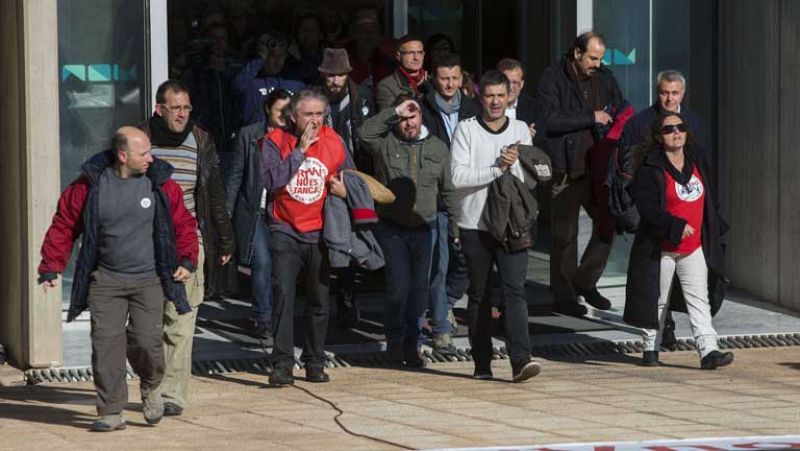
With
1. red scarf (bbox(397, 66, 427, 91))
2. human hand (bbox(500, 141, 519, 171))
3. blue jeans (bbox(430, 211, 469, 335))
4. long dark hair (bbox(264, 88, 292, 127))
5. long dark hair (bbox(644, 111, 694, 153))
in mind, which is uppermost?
red scarf (bbox(397, 66, 427, 91))

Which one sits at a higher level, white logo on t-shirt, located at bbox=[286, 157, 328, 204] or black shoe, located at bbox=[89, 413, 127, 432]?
white logo on t-shirt, located at bbox=[286, 157, 328, 204]

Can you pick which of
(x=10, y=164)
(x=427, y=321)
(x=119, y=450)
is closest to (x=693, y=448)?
(x=119, y=450)

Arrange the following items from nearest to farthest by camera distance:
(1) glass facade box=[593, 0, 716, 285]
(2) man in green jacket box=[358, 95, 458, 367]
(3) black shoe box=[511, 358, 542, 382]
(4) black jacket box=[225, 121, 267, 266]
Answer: (3) black shoe box=[511, 358, 542, 382] → (2) man in green jacket box=[358, 95, 458, 367] → (4) black jacket box=[225, 121, 267, 266] → (1) glass facade box=[593, 0, 716, 285]

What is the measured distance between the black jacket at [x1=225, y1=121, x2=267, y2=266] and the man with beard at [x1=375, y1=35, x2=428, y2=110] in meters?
0.78

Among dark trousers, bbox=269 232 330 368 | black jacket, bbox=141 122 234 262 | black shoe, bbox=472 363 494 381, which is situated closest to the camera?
black jacket, bbox=141 122 234 262

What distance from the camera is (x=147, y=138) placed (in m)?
10.4

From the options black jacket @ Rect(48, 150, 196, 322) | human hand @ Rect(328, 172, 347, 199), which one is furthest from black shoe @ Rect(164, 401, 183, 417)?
human hand @ Rect(328, 172, 347, 199)

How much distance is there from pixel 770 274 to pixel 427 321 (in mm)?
2784

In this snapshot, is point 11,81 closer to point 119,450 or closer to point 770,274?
point 119,450

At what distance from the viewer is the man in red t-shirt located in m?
11.7

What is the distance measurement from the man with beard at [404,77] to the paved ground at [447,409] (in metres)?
1.81

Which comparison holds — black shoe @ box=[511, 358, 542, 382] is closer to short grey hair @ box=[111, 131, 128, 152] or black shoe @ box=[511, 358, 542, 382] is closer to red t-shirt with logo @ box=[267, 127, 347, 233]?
red t-shirt with logo @ box=[267, 127, 347, 233]

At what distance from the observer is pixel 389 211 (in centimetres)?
1241

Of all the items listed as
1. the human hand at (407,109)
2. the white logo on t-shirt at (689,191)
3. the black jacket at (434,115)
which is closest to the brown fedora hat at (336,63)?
the black jacket at (434,115)
